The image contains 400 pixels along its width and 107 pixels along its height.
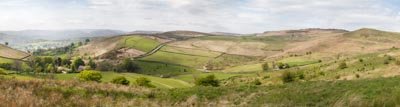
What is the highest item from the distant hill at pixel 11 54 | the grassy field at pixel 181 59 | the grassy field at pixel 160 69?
the distant hill at pixel 11 54

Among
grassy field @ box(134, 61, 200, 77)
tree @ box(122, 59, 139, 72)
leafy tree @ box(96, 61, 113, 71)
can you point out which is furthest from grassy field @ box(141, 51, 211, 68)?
leafy tree @ box(96, 61, 113, 71)

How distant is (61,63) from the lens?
582 ft

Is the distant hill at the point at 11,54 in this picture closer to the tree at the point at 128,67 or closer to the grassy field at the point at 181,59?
the tree at the point at 128,67

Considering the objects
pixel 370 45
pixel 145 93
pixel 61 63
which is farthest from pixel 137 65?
pixel 145 93

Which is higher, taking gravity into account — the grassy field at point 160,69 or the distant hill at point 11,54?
the distant hill at point 11,54

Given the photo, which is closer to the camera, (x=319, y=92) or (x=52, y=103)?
(x=52, y=103)

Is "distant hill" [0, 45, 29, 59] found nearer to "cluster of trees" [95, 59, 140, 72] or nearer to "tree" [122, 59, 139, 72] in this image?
"cluster of trees" [95, 59, 140, 72]

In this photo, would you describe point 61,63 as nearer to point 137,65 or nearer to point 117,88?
point 137,65

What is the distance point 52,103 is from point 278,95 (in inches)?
436

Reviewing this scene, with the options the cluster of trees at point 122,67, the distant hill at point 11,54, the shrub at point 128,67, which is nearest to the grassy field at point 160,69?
the shrub at point 128,67

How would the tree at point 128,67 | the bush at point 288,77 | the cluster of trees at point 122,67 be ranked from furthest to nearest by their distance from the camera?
the tree at point 128,67 → the cluster of trees at point 122,67 → the bush at point 288,77

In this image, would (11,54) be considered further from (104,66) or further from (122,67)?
(122,67)

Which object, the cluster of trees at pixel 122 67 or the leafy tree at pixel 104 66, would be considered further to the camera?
the leafy tree at pixel 104 66

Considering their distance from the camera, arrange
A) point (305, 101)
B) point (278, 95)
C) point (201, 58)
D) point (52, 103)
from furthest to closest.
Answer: point (201, 58) < point (278, 95) < point (305, 101) < point (52, 103)
